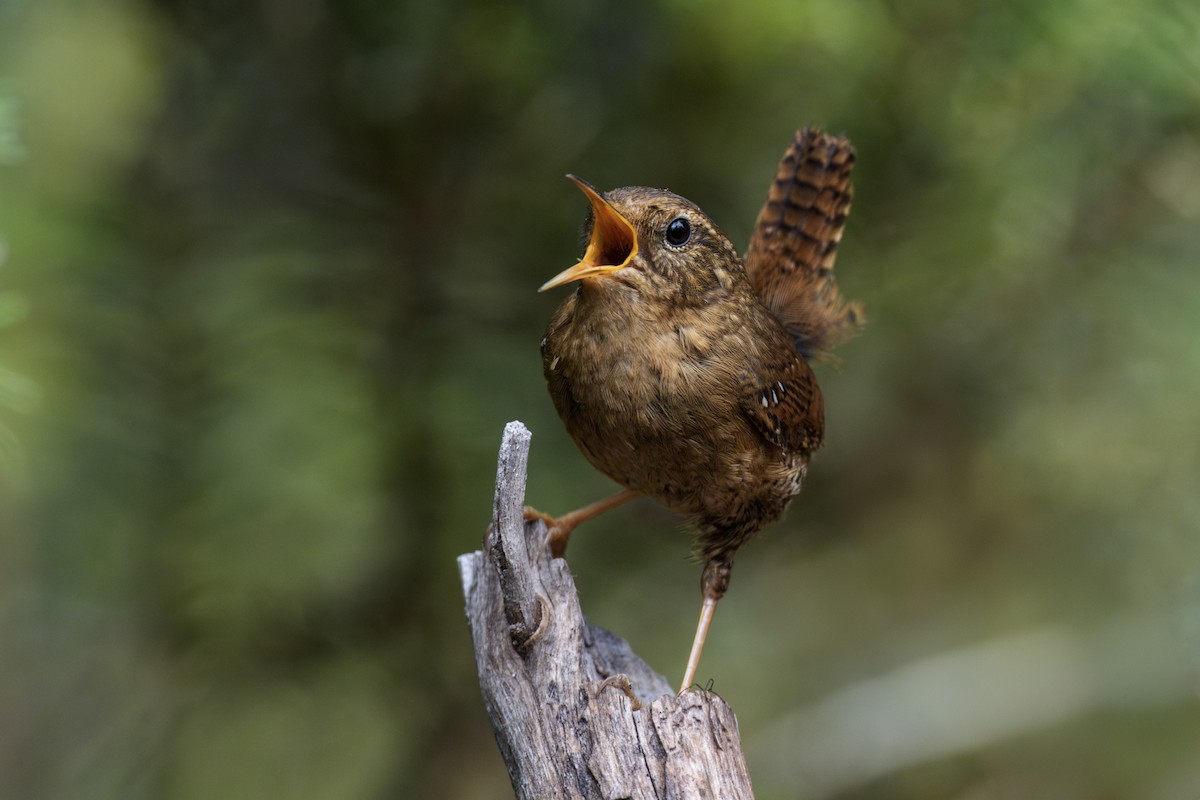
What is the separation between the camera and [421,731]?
12.7 ft

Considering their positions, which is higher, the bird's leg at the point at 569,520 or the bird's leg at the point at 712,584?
the bird's leg at the point at 569,520

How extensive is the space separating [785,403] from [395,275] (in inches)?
56.4

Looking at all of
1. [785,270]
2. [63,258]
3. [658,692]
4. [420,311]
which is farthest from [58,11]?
[658,692]

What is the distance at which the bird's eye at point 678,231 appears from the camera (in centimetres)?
252

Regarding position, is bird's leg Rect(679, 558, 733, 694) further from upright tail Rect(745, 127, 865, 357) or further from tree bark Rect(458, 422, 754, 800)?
upright tail Rect(745, 127, 865, 357)

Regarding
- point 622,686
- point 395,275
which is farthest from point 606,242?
point 395,275

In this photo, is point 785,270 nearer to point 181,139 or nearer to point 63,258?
point 181,139

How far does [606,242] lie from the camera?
258 centimetres

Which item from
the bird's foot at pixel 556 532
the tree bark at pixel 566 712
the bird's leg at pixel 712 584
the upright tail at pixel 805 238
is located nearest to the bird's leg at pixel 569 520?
the bird's foot at pixel 556 532

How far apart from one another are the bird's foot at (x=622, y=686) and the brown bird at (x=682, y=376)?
264mm

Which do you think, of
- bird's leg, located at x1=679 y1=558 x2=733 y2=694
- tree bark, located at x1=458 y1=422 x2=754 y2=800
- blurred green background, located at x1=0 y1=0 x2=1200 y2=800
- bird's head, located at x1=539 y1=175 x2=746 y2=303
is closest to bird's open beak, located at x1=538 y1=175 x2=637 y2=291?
bird's head, located at x1=539 y1=175 x2=746 y2=303

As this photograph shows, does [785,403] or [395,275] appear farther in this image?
[395,275]

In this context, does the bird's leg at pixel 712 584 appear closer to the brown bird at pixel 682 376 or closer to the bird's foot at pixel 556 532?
the brown bird at pixel 682 376

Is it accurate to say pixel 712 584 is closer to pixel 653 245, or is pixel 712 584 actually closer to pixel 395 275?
pixel 653 245
